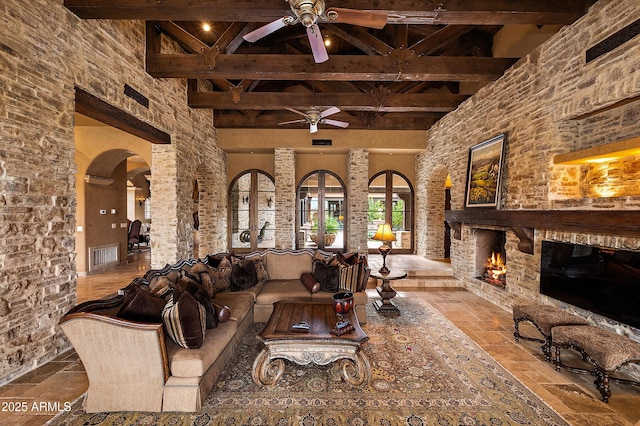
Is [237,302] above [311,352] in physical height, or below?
above

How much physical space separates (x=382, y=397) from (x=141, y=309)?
2.20 meters

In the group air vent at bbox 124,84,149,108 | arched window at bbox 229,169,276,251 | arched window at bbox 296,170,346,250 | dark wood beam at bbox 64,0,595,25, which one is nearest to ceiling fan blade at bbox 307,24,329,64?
dark wood beam at bbox 64,0,595,25

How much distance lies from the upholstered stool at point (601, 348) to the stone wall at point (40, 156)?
210 inches

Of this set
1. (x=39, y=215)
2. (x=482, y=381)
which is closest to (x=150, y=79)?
(x=39, y=215)

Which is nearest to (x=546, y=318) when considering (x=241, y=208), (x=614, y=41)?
(x=614, y=41)

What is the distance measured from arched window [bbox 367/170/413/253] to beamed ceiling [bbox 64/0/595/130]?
1.85m

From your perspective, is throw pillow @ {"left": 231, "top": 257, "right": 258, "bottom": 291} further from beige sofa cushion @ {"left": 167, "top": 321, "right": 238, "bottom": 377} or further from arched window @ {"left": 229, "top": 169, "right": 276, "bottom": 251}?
arched window @ {"left": 229, "top": 169, "right": 276, "bottom": 251}

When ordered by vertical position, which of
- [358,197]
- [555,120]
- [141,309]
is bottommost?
[141,309]

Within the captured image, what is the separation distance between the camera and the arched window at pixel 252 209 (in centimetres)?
899

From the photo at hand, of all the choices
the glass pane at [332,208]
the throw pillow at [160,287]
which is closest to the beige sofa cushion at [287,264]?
the throw pillow at [160,287]

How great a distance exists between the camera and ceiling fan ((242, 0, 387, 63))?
2598mm

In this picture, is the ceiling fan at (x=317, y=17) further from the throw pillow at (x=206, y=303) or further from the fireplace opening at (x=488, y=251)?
the fireplace opening at (x=488, y=251)

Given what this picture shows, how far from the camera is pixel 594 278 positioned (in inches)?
121

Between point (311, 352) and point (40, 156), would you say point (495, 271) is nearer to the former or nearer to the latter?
point (311, 352)
